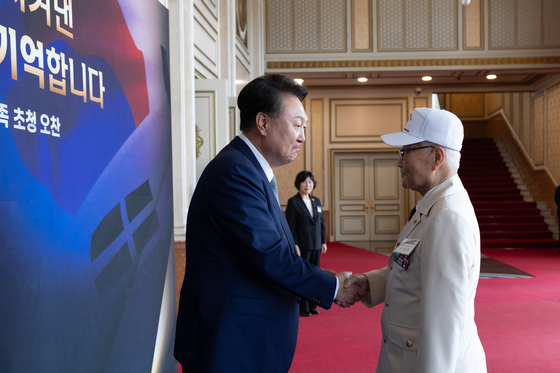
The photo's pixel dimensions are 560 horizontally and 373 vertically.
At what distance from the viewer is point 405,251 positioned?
1471 mm

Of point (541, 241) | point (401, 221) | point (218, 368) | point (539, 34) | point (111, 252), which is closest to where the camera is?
point (218, 368)

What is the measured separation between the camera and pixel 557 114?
427 inches

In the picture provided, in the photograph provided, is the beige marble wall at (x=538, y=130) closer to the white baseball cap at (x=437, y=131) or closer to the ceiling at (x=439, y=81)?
the ceiling at (x=439, y=81)

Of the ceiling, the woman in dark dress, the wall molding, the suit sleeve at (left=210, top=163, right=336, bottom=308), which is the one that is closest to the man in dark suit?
the suit sleeve at (left=210, top=163, right=336, bottom=308)

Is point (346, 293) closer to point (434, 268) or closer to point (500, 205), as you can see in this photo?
point (434, 268)

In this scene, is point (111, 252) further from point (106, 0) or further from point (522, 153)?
point (522, 153)

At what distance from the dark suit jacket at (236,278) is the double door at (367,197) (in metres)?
10.8

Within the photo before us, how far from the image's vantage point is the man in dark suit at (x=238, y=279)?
1.49 m

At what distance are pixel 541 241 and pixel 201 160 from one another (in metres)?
8.87

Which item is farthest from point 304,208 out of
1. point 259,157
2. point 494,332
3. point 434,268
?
point 434,268

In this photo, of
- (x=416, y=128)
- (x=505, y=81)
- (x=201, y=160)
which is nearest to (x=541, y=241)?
(x=505, y=81)

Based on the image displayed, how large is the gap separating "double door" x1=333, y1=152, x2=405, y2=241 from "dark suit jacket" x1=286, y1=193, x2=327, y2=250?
7.06 meters

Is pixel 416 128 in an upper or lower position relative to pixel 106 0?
lower

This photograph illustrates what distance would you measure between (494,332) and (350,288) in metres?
3.11
